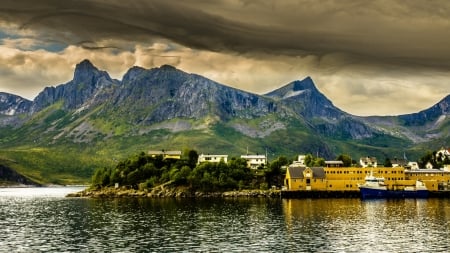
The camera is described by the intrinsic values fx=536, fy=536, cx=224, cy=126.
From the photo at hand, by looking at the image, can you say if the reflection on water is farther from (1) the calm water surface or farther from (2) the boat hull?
(2) the boat hull

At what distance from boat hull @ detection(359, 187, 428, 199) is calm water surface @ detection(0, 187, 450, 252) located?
48.8 metres

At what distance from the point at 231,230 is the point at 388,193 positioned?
114 m

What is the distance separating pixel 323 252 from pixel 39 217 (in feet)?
271

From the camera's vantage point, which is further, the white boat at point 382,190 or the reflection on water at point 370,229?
the white boat at point 382,190

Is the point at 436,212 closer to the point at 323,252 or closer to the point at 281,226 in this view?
the point at 281,226

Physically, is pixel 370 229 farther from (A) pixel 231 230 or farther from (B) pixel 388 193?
(B) pixel 388 193

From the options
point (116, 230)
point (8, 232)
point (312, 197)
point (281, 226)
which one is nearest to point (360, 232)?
point (281, 226)

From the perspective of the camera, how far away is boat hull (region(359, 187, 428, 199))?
615 feet

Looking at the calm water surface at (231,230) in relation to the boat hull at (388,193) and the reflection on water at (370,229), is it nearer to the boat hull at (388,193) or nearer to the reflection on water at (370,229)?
the reflection on water at (370,229)

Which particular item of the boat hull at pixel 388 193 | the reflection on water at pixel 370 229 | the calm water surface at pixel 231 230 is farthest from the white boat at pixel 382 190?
the reflection on water at pixel 370 229

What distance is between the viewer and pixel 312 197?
192 metres

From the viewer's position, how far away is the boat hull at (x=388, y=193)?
18738cm

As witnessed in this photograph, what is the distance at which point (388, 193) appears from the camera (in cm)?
19412

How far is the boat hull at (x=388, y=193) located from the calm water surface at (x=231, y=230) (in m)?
48.8
